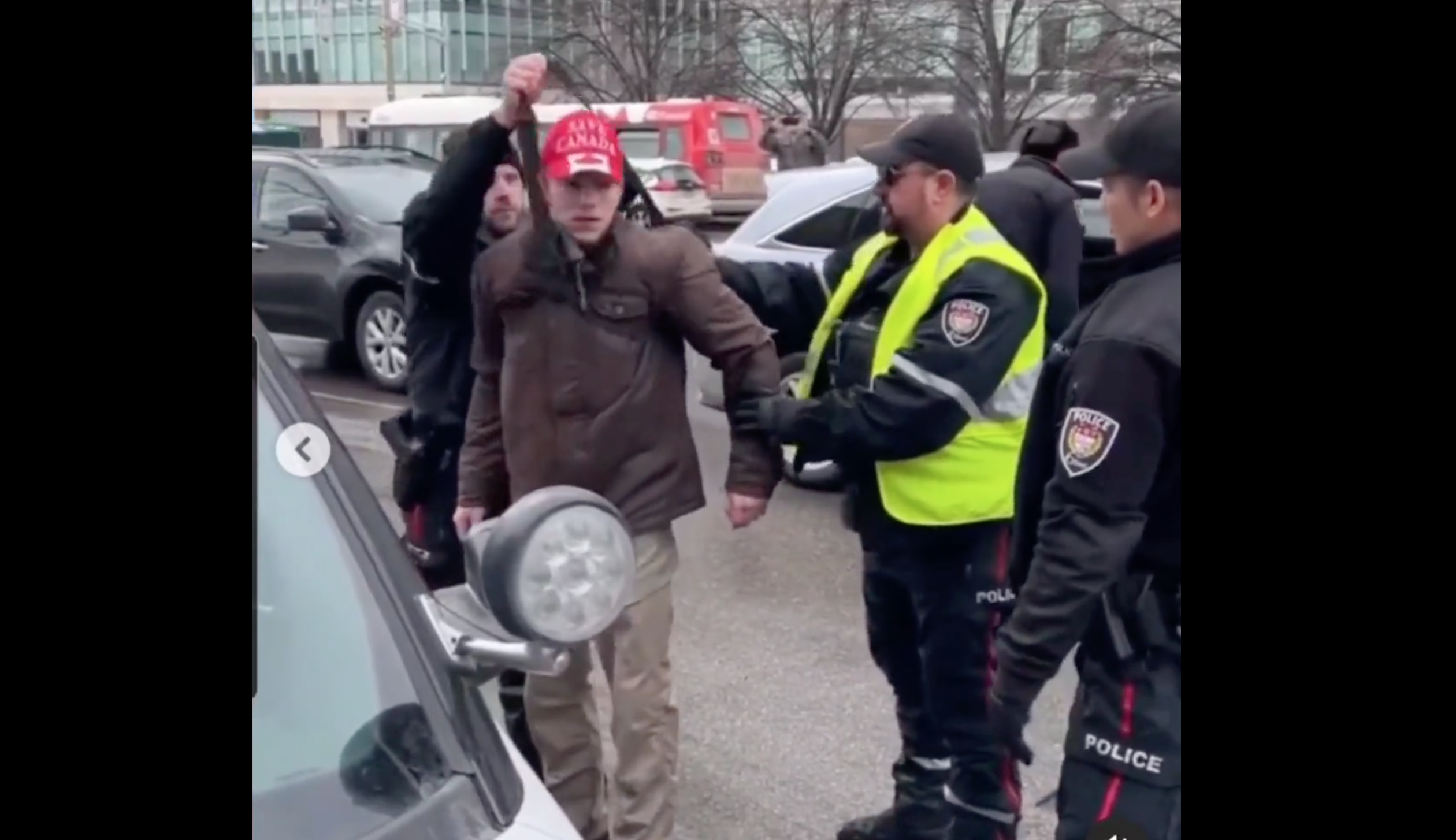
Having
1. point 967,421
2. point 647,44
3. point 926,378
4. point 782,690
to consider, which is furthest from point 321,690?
point 647,44

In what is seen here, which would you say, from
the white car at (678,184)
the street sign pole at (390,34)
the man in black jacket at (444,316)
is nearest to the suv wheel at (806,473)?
the man in black jacket at (444,316)

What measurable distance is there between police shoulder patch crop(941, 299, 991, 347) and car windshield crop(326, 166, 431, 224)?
8.58m

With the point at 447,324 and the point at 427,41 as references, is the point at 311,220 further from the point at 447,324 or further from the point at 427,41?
the point at 427,41

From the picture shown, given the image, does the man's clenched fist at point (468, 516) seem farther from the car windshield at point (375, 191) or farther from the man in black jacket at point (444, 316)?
the car windshield at point (375, 191)

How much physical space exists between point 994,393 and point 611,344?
0.81m

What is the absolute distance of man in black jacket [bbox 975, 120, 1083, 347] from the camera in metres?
5.60

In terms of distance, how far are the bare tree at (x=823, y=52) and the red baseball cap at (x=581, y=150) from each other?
33117mm

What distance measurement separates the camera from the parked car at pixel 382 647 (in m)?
1.80
